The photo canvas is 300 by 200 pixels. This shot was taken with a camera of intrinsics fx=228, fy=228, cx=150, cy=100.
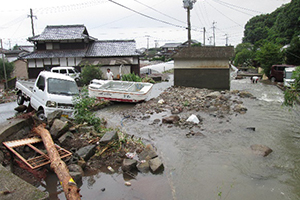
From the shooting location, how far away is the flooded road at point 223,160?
17.7 ft

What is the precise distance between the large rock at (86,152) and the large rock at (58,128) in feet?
3.81

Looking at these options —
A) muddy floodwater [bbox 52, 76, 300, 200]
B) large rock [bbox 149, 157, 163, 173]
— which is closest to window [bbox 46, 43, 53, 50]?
muddy floodwater [bbox 52, 76, 300, 200]

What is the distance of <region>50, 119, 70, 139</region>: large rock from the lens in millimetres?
7316

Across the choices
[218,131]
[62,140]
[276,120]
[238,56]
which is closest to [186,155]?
[218,131]

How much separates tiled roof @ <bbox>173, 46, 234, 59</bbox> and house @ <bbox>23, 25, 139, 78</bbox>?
280 inches

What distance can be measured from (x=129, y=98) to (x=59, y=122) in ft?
21.2

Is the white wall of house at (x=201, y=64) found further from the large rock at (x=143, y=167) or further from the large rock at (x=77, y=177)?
the large rock at (x=77, y=177)

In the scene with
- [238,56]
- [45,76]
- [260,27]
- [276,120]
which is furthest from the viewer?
[260,27]

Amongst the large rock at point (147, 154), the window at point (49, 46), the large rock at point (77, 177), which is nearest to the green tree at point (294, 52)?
the large rock at point (147, 154)

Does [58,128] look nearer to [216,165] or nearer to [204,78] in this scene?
[216,165]

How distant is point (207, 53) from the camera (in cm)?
1925

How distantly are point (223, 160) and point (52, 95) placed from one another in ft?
22.4

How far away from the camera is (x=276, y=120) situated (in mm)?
11078

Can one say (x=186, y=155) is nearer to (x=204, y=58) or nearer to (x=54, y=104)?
(x=54, y=104)
